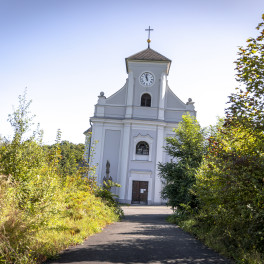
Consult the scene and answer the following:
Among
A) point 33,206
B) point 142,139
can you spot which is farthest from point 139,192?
point 33,206

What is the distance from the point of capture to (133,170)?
1102 inches

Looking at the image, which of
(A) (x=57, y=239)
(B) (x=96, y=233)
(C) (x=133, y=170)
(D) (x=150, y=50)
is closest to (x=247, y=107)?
(A) (x=57, y=239)

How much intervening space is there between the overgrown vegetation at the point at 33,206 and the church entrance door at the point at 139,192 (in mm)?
17607

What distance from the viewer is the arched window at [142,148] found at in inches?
1142

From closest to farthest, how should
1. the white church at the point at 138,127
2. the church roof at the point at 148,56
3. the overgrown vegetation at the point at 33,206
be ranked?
the overgrown vegetation at the point at 33,206, the white church at the point at 138,127, the church roof at the point at 148,56

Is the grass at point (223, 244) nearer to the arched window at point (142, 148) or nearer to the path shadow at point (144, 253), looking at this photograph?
the path shadow at point (144, 253)

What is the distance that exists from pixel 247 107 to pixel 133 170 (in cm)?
2256

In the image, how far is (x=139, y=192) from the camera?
91.8 feet

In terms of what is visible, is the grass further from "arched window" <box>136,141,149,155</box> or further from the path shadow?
"arched window" <box>136,141,149,155</box>

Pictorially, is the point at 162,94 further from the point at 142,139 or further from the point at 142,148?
the point at 142,148

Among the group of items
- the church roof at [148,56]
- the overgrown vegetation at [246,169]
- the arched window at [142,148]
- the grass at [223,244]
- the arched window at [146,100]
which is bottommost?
the grass at [223,244]

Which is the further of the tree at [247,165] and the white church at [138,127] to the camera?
the white church at [138,127]

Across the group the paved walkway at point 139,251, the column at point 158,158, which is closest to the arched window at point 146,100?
the column at point 158,158

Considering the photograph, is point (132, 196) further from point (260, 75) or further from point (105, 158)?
point (260, 75)
